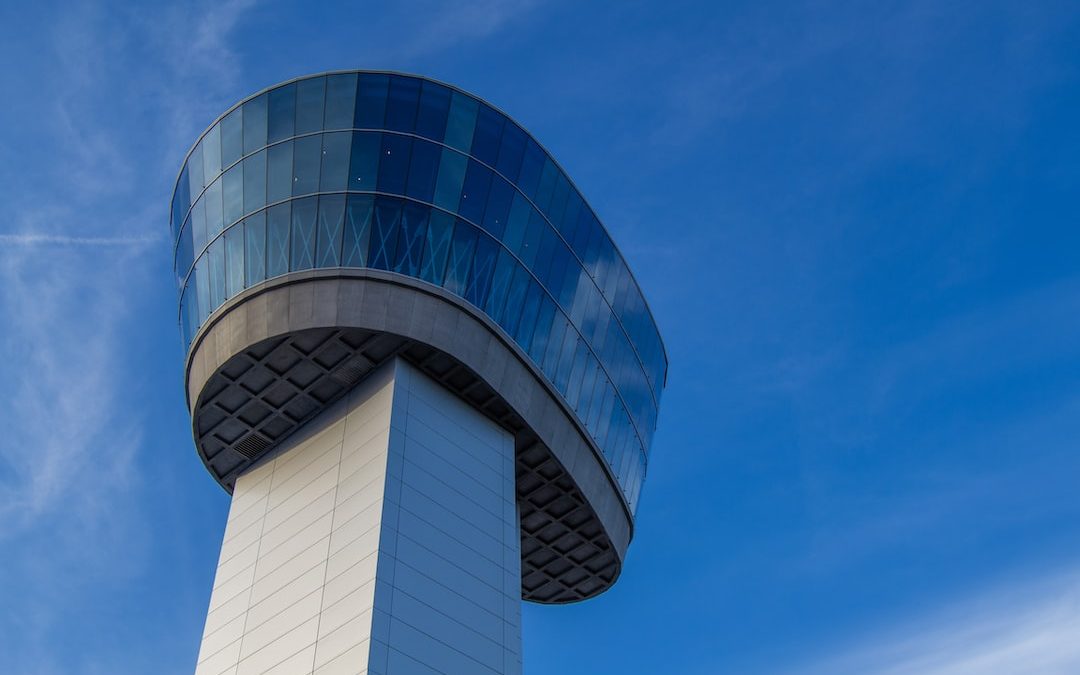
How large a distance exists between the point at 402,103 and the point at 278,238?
585 centimetres

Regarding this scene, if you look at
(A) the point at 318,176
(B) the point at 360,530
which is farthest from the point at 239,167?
(B) the point at 360,530

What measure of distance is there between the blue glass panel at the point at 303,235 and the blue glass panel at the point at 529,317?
7.10 m

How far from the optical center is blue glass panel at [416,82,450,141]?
36375 millimetres

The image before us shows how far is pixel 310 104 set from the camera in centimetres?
3641

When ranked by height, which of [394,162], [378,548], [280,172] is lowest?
[378,548]

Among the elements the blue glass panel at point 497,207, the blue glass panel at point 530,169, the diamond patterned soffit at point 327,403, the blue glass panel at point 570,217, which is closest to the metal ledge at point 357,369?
the diamond patterned soffit at point 327,403

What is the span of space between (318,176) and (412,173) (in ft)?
9.62

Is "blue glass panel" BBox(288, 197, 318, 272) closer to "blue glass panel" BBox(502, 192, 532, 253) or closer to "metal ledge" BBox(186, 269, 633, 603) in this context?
"metal ledge" BBox(186, 269, 633, 603)

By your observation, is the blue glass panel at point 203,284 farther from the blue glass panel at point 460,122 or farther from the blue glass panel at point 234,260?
the blue glass panel at point 460,122

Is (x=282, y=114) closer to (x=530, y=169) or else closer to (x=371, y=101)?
(x=371, y=101)

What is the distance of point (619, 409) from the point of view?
43.3m

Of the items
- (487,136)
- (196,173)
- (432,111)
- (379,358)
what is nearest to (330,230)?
(379,358)

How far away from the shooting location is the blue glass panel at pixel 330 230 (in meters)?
34.8

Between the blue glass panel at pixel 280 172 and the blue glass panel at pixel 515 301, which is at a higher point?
the blue glass panel at pixel 280 172
